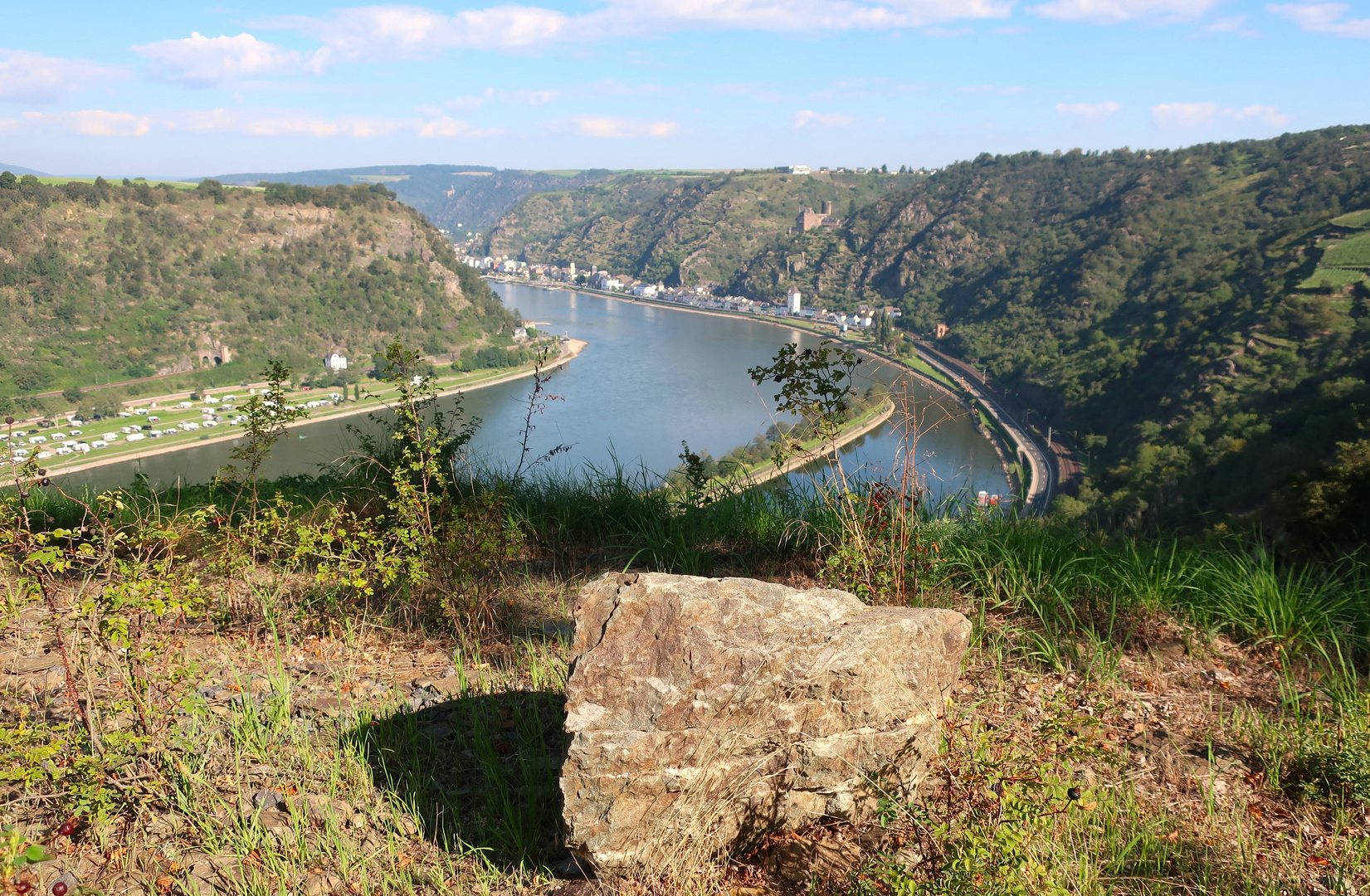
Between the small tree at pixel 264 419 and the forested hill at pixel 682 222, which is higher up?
the forested hill at pixel 682 222

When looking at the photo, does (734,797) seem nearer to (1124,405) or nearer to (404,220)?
(1124,405)

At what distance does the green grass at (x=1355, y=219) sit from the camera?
38688 millimetres

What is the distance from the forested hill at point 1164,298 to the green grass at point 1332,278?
14 centimetres

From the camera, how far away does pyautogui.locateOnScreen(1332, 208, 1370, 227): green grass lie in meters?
38.7

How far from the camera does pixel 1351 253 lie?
35156mm

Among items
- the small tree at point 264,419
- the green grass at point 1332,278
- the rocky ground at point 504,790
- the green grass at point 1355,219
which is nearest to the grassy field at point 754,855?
the rocky ground at point 504,790

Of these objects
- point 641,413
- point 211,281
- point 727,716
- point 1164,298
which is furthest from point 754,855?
point 211,281

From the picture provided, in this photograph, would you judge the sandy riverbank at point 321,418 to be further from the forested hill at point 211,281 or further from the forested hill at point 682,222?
the forested hill at point 682,222

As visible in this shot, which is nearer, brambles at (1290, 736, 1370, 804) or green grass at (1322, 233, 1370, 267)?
brambles at (1290, 736, 1370, 804)

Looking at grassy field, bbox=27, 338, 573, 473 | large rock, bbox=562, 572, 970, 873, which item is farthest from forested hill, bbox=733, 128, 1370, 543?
grassy field, bbox=27, 338, 573, 473

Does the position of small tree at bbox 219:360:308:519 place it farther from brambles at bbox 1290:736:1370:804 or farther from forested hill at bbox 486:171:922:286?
forested hill at bbox 486:171:922:286

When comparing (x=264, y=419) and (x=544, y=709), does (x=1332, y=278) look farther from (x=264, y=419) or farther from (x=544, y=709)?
(x=264, y=419)

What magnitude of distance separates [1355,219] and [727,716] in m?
52.5

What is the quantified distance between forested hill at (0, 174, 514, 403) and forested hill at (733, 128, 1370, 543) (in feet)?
106
